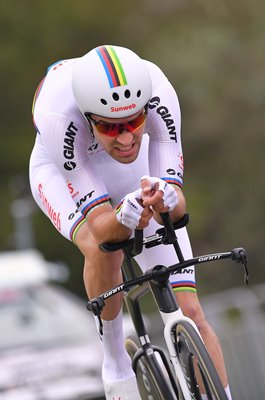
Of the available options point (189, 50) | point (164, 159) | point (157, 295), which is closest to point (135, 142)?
point (164, 159)


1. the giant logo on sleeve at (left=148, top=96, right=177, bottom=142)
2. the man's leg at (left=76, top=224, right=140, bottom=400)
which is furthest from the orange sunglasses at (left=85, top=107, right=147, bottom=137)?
the man's leg at (left=76, top=224, right=140, bottom=400)

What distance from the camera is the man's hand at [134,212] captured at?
642cm

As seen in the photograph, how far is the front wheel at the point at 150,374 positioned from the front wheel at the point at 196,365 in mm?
299

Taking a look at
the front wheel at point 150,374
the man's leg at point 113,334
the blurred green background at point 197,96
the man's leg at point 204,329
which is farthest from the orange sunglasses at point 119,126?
the blurred green background at point 197,96

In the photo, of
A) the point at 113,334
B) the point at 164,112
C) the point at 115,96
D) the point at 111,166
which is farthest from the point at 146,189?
the point at 113,334

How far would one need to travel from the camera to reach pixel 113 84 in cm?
672

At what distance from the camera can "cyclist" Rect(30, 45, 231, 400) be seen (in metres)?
6.72

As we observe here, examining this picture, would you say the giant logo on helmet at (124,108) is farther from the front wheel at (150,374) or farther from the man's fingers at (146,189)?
the front wheel at (150,374)

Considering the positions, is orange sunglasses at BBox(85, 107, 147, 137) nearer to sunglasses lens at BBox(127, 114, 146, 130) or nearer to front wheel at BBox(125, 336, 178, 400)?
sunglasses lens at BBox(127, 114, 146, 130)

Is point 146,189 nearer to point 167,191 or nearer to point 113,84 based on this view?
point 167,191

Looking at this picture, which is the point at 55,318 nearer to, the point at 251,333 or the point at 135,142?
the point at 251,333

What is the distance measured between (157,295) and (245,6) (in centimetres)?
2291

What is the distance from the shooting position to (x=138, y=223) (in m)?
6.44

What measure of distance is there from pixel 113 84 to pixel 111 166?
3.32ft
